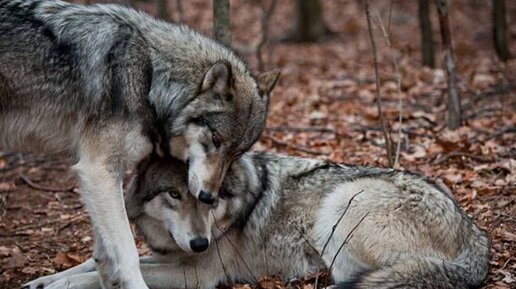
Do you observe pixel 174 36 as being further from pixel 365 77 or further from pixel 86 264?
pixel 365 77

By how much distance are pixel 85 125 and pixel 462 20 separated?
17112 millimetres

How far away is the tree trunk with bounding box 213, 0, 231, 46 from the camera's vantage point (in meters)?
7.36

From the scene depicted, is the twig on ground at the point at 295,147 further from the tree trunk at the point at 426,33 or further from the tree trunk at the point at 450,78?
the tree trunk at the point at 426,33

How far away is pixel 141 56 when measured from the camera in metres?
4.94

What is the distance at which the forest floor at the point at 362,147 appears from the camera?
6.06 m

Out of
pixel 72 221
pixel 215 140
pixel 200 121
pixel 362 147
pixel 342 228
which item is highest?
pixel 200 121

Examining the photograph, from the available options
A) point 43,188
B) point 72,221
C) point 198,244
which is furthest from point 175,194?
point 43,188

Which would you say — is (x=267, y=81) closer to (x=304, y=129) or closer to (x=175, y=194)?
(x=175, y=194)

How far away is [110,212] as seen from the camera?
478 cm

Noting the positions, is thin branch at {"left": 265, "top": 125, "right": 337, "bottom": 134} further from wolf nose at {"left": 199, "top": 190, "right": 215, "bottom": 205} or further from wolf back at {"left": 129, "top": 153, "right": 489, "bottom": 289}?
wolf nose at {"left": 199, "top": 190, "right": 215, "bottom": 205}

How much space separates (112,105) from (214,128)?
0.67m

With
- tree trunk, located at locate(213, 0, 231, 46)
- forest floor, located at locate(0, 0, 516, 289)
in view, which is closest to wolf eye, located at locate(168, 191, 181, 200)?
forest floor, located at locate(0, 0, 516, 289)

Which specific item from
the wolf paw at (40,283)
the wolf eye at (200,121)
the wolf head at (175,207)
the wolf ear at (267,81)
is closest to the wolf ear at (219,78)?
the wolf eye at (200,121)

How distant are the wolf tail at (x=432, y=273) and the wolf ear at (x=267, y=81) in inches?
57.0
